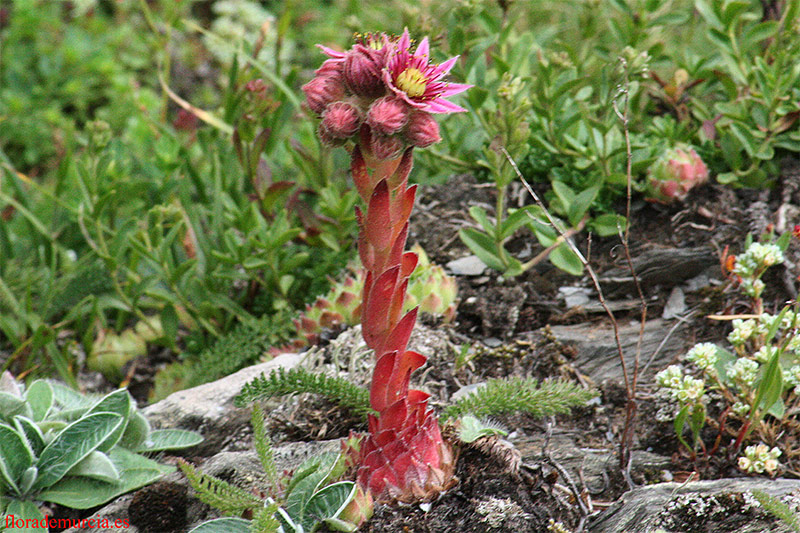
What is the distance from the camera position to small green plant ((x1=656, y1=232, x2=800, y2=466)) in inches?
78.6

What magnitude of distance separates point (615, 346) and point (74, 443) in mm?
1775

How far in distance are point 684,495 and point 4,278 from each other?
3042 mm

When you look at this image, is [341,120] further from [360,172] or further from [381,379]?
[381,379]

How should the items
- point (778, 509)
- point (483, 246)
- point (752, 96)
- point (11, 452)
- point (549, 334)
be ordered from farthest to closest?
point (752, 96), point (483, 246), point (549, 334), point (11, 452), point (778, 509)

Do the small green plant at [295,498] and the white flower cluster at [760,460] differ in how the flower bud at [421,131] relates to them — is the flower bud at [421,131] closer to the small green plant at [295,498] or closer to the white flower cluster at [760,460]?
the small green plant at [295,498]

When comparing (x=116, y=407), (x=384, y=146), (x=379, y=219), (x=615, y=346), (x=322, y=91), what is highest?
(x=322, y=91)

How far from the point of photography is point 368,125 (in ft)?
5.30

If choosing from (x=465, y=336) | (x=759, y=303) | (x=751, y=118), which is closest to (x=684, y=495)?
(x=759, y=303)

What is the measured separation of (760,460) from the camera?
200 centimetres

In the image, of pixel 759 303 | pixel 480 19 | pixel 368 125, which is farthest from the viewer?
pixel 480 19

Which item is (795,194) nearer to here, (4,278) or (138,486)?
(138,486)

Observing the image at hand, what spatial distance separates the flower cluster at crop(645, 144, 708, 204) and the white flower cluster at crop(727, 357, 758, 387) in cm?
93

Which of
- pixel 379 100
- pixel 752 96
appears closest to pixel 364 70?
pixel 379 100

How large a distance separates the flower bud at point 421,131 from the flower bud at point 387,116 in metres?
0.04
